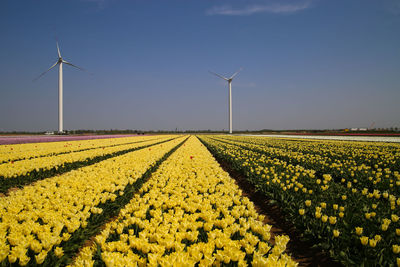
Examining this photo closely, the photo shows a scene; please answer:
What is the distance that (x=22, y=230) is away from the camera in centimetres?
299

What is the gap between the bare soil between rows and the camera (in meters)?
3.81

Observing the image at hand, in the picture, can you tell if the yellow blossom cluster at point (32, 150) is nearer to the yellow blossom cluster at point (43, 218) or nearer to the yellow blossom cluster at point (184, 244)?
the yellow blossom cluster at point (43, 218)

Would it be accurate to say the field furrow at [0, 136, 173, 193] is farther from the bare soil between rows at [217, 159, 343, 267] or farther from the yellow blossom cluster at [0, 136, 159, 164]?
the bare soil between rows at [217, 159, 343, 267]

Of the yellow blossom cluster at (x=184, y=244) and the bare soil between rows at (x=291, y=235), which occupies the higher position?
the yellow blossom cluster at (x=184, y=244)

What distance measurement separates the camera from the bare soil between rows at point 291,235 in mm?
3806

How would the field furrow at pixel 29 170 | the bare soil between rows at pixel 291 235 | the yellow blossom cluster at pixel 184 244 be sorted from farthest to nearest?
1. the field furrow at pixel 29 170
2. the bare soil between rows at pixel 291 235
3. the yellow blossom cluster at pixel 184 244

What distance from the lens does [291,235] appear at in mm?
4832

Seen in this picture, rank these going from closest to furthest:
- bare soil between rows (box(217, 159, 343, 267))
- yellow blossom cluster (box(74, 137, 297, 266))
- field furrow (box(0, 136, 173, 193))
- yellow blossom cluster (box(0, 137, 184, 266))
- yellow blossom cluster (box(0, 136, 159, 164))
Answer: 1. yellow blossom cluster (box(74, 137, 297, 266))
2. yellow blossom cluster (box(0, 137, 184, 266))
3. bare soil between rows (box(217, 159, 343, 267))
4. field furrow (box(0, 136, 173, 193))
5. yellow blossom cluster (box(0, 136, 159, 164))

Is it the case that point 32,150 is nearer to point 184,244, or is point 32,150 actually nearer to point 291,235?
point 184,244

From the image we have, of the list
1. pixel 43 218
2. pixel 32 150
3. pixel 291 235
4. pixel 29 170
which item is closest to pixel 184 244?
pixel 43 218

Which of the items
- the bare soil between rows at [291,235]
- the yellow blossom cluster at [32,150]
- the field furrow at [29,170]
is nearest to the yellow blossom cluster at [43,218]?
the field furrow at [29,170]

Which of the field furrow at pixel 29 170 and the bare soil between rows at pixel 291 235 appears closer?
the bare soil between rows at pixel 291 235

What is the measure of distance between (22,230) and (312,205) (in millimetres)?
5506

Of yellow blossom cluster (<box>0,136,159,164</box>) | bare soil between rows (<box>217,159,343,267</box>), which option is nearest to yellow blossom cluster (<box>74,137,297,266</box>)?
bare soil between rows (<box>217,159,343,267</box>)
